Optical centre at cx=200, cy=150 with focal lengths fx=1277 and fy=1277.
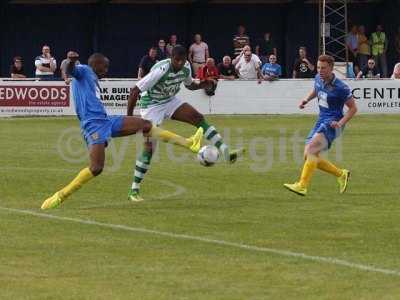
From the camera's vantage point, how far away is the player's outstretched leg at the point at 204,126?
52.6ft

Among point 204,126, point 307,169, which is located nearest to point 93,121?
point 204,126

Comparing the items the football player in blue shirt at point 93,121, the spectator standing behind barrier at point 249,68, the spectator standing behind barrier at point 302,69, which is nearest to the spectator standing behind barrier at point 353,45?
the spectator standing behind barrier at point 302,69

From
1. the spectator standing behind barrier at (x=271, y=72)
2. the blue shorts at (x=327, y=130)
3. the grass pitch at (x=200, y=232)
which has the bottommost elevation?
the grass pitch at (x=200, y=232)

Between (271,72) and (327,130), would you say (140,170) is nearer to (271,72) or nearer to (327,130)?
(327,130)

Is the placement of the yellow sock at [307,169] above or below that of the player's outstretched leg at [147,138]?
below

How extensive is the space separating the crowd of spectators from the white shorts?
558 inches

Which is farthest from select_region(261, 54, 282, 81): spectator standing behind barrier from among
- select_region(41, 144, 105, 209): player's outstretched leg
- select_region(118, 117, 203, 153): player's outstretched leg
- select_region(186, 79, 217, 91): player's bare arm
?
select_region(41, 144, 105, 209): player's outstretched leg

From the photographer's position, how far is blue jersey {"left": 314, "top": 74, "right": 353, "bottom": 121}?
16.3 meters

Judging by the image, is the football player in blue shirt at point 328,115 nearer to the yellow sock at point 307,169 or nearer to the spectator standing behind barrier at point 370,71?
the yellow sock at point 307,169

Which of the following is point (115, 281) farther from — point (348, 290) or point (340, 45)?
point (340, 45)

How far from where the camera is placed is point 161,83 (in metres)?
16.1

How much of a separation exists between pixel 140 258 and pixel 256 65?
25676mm

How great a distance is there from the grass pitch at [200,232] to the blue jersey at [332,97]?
1.02 meters

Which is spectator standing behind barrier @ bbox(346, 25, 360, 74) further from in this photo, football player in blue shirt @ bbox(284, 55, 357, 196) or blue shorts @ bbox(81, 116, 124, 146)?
blue shorts @ bbox(81, 116, 124, 146)
